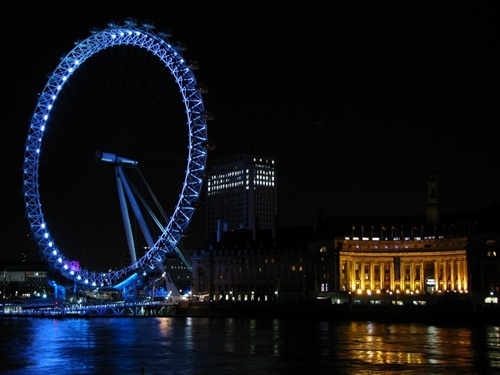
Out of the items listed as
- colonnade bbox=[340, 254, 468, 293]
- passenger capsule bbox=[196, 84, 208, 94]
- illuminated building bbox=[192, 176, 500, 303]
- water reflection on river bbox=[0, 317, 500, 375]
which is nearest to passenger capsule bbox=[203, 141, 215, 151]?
passenger capsule bbox=[196, 84, 208, 94]

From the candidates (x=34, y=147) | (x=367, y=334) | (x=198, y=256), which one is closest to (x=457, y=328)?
(x=367, y=334)

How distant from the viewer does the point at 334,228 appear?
14938 cm

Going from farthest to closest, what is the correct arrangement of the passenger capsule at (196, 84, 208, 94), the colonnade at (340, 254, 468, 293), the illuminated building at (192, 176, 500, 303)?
the colonnade at (340, 254, 468, 293) → the illuminated building at (192, 176, 500, 303) → the passenger capsule at (196, 84, 208, 94)

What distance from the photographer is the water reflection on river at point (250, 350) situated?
49781mm

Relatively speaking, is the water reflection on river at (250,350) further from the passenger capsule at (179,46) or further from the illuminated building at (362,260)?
the illuminated building at (362,260)

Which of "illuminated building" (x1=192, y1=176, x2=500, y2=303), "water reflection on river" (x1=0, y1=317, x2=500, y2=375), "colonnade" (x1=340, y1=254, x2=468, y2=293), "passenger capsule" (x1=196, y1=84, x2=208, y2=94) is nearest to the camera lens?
"water reflection on river" (x1=0, y1=317, x2=500, y2=375)

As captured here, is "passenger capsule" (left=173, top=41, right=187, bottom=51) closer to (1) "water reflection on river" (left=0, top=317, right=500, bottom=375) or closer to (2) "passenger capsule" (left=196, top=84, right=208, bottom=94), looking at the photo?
(2) "passenger capsule" (left=196, top=84, right=208, bottom=94)

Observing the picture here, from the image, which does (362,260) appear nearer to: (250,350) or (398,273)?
(398,273)

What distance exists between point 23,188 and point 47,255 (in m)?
10.2

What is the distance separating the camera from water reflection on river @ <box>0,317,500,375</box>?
49.8 meters

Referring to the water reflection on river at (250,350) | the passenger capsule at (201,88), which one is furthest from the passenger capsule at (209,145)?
the water reflection on river at (250,350)

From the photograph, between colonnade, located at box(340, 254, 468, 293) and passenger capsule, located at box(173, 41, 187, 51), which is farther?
colonnade, located at box(340, 254, 468, 293)

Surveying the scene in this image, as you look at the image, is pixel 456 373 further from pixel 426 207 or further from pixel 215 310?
pixel 426 207

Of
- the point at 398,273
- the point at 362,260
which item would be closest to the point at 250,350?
the point at 398,273
